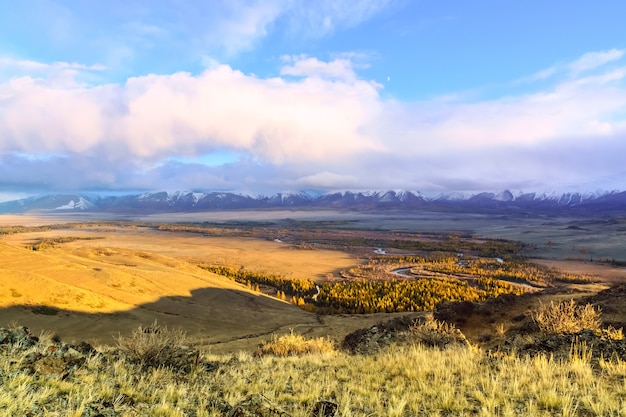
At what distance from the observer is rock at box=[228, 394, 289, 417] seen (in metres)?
5.18

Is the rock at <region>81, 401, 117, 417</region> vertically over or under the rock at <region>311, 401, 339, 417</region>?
over

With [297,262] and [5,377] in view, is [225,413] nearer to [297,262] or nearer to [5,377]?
[5,377]

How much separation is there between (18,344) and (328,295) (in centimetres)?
3614

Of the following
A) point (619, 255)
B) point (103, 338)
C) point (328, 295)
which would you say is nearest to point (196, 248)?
point (328, 295)

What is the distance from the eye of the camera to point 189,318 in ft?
81.5

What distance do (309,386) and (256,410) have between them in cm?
193

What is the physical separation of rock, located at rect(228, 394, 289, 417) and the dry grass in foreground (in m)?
0.23

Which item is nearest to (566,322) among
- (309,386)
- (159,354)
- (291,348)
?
(291,348)

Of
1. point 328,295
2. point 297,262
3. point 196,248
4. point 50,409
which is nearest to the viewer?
point 50,409

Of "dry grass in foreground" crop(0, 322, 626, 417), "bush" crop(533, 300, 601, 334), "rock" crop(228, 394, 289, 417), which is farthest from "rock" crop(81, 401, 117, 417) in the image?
"bush" crop(533, 300, 601, 334)

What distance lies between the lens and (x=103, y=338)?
1838cm

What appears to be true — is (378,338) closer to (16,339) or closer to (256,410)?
(256,410)

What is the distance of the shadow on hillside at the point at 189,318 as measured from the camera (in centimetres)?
1861

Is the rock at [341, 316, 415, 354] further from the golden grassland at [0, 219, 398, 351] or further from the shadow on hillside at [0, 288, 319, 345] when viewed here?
the shadow on hillside at [0, 288, 319, 345]
